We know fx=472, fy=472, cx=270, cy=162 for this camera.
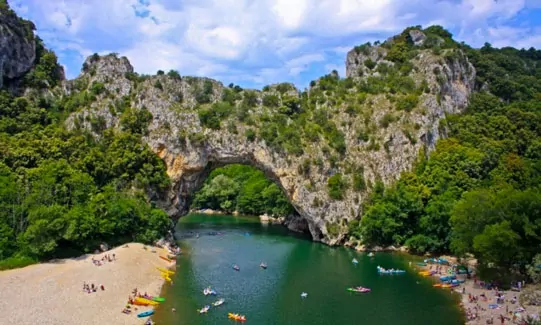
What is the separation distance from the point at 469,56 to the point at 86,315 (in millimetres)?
84559

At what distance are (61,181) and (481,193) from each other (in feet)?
161

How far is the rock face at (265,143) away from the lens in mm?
73000

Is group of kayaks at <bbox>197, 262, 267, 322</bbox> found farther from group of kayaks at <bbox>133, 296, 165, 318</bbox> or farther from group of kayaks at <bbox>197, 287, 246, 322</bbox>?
group of kayaks at <bbox>133, 296, 165, 318</bbox>

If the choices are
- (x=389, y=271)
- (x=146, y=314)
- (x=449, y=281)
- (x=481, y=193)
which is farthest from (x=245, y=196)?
(x=146, y=314)

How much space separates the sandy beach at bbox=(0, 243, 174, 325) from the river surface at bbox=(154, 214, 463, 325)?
3.39m

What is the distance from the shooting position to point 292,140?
75.3 metres

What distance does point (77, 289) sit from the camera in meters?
44.8

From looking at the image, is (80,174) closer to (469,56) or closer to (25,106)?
(25,106)

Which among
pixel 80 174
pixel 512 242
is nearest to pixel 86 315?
pixel 80 174

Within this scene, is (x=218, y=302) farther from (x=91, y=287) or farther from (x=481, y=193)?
(x=481, y=193)

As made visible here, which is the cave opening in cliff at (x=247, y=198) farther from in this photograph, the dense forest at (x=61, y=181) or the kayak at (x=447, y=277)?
the kayak at (x=447, y=277)

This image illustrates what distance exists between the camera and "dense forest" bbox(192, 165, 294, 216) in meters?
99.9

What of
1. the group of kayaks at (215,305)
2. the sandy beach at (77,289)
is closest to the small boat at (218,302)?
the group of kayaks at (215,305)

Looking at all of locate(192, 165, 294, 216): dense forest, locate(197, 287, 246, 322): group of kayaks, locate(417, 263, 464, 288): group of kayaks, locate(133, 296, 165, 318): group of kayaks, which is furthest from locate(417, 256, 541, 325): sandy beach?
locate(192, 165, 294, 216): dense forest
